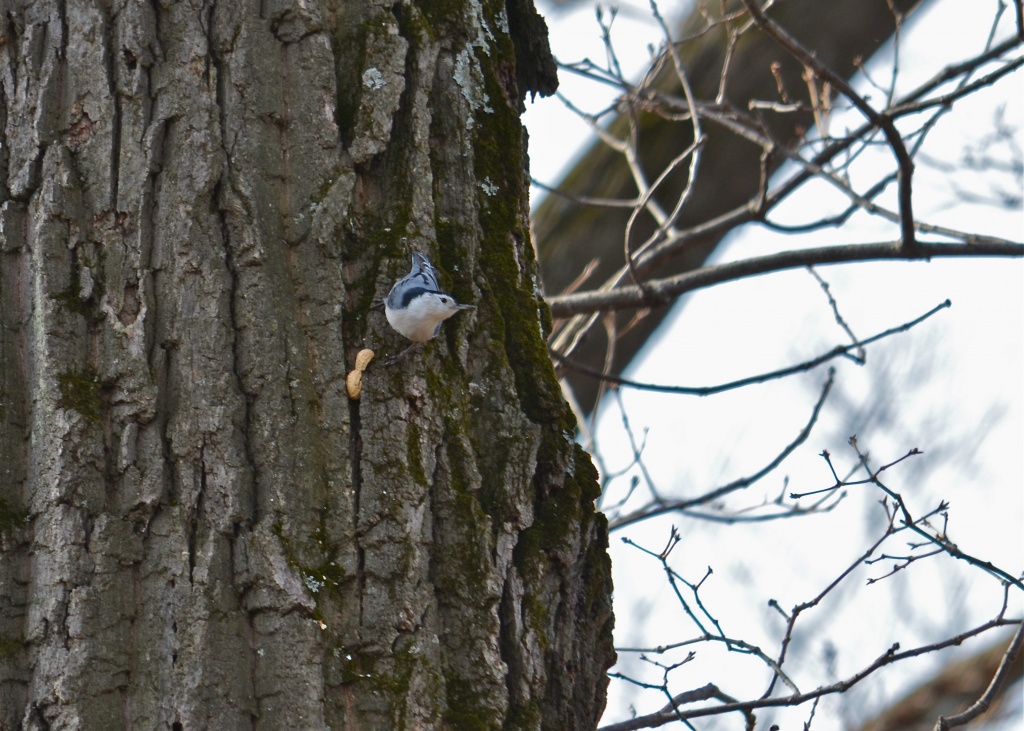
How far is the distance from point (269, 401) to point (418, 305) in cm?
27

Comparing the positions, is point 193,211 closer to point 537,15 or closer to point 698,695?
point 537,15

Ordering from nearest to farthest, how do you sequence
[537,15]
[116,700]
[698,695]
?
[116,700] → [698,695] → [537,15]

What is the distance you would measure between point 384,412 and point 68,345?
486 mm

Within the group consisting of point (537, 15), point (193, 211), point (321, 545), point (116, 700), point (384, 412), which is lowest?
point (116, 700)

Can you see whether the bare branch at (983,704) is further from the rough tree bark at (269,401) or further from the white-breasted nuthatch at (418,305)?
the white-breasted nuthatch at (418,305)

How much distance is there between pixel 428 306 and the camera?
1.62m

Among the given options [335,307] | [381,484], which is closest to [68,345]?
[335,307]

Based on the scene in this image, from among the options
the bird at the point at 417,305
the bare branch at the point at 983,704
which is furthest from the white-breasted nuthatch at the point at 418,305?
the bare branch at the point at 983,704

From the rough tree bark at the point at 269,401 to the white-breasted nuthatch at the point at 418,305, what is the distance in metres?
0.03

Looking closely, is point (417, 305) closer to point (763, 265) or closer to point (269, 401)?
point (269, 401)

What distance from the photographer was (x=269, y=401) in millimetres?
1554

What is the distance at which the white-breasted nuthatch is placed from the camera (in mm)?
1604

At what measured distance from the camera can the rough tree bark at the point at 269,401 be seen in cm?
144

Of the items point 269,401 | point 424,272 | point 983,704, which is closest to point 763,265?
point 983,704
